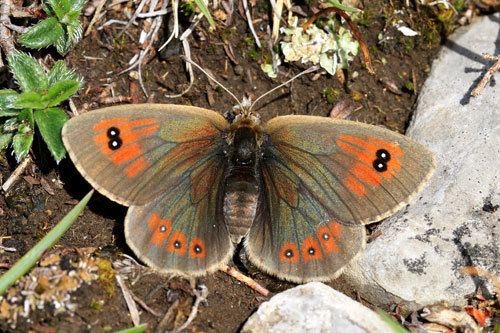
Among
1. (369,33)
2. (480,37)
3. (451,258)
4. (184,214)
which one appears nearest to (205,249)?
(184,214)

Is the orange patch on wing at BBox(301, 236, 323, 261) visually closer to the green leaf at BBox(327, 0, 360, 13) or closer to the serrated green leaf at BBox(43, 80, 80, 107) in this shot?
the green leaf at BBox(327, 0, 360, 13)

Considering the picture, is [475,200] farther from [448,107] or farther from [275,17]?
[275,17]

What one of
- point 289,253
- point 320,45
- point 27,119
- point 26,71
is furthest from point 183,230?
point 320,45

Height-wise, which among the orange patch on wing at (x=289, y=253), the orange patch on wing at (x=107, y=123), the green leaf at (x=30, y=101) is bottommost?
the orange patch on wing at (x=289, y=253)

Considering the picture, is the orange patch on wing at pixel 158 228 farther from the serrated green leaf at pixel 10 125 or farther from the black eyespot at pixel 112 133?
the serrated green leaf at pixel 10 125

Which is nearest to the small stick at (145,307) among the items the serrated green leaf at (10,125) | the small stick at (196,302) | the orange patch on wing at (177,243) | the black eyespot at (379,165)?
the small stick at (196,302)

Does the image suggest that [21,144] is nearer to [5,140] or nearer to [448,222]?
[5,140]

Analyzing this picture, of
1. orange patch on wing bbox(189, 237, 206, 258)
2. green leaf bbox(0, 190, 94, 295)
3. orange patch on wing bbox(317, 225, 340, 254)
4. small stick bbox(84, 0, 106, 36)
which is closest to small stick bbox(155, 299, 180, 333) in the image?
orange patch on wing bbox(189, 237, 206, 258)
